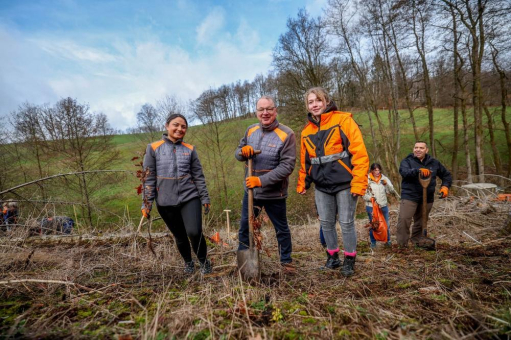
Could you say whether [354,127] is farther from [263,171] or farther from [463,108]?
[463,108]

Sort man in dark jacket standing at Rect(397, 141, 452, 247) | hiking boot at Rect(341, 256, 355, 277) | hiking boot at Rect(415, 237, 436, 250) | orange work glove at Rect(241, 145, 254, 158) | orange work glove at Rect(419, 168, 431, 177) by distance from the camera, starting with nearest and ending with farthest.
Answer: hiking boot at Rect(341, 256, 355, 277) < orange work glove at Rect(241, 145, 254, 158) < hiking boot at Rect(415, 237, 436, 250) < orange work glove at Rect(419, 168, 431, 177) < man in dark jacket standing at Rect(397, 141, 452, 247)

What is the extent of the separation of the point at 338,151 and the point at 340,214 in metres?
0.65

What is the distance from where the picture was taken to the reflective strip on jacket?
7.42 feet

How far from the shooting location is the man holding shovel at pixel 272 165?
8.35ft

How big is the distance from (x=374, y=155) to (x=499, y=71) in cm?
679

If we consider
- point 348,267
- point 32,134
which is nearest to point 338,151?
point 348,267

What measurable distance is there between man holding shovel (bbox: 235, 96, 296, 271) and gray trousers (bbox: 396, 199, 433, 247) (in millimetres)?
2617

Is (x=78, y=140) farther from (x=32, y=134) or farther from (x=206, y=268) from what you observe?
(x=206, y=268)

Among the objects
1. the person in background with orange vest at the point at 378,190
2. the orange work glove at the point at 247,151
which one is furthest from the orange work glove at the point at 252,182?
the person in background with orange vest at the point at 378,190

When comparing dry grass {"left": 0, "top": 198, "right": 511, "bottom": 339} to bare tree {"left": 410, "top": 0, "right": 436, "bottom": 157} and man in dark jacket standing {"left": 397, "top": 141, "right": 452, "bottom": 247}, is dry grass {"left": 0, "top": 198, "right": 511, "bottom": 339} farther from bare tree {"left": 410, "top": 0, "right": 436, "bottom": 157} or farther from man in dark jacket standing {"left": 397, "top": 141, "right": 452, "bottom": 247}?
bare tree {"left": 410, "top": 0, "right": 436, "bottom": 157}

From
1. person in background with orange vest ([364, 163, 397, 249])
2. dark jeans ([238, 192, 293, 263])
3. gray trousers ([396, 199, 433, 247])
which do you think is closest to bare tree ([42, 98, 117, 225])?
dark jeans ([238, 192, 293, 263])

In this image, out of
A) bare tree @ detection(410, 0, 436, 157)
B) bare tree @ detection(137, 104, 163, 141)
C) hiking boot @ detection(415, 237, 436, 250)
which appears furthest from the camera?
bare tree @ detection(137, 104, 163, 141)

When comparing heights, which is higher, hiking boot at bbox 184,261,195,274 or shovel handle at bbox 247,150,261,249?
shovel handle at bbox 247,150,261,249

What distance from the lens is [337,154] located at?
7.82 ft
